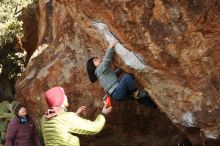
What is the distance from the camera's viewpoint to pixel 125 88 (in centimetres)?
824

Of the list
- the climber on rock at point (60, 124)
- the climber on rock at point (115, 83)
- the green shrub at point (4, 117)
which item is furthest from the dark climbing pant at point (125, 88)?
the green shrub at point (4, 117)

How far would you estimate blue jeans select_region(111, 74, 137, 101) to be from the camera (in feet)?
26.9

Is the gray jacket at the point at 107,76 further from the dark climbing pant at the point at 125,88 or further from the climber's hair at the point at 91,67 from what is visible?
the climber's hair at the point at 91,67

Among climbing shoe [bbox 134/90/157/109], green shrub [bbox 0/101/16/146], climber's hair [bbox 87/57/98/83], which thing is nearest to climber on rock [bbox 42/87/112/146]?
climbing shoe [bbox 134/90/157/109]

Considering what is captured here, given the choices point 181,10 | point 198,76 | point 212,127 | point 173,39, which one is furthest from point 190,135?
point 181,10

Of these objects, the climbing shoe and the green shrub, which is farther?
the green shrub

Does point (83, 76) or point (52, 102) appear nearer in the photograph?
point (52, 102)

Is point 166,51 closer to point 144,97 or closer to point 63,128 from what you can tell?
point 144,97

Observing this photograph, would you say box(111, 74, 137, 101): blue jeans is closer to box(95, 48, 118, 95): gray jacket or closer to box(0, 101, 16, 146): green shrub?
box(95, 48, 118, 95): gray jacket

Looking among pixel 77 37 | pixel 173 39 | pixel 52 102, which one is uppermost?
pixel 77 37

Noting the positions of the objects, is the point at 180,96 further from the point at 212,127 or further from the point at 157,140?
the point at 157,140

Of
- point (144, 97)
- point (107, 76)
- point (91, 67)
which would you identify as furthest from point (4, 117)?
point (144, 97)

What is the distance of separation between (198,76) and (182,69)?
0.30 metres

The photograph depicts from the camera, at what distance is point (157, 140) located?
11.3 metres
